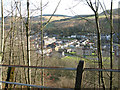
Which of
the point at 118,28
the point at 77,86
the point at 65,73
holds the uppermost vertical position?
the point at 118,28

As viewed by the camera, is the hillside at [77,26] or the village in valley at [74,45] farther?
the village in valley at [74,45]

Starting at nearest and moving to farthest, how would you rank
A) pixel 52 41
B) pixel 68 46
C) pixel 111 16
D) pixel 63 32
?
pixel 111 16
pixel 63 32
pixel 68 46
pixel 52 41

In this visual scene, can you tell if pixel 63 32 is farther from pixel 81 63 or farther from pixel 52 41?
pixel 81 63

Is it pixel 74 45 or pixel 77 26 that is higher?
pixel 77 26

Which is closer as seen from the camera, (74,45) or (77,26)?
(77,26)

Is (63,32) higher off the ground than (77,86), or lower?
higher

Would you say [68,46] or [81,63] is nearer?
[81,63]

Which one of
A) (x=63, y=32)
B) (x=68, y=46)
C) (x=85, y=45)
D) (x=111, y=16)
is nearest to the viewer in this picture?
(x=111, y=16)

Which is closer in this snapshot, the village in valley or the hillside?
the hillside

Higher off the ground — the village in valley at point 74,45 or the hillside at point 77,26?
the hillside at point 77,26

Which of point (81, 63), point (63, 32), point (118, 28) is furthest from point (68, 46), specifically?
point (81, 63)

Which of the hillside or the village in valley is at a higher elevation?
the hillside
